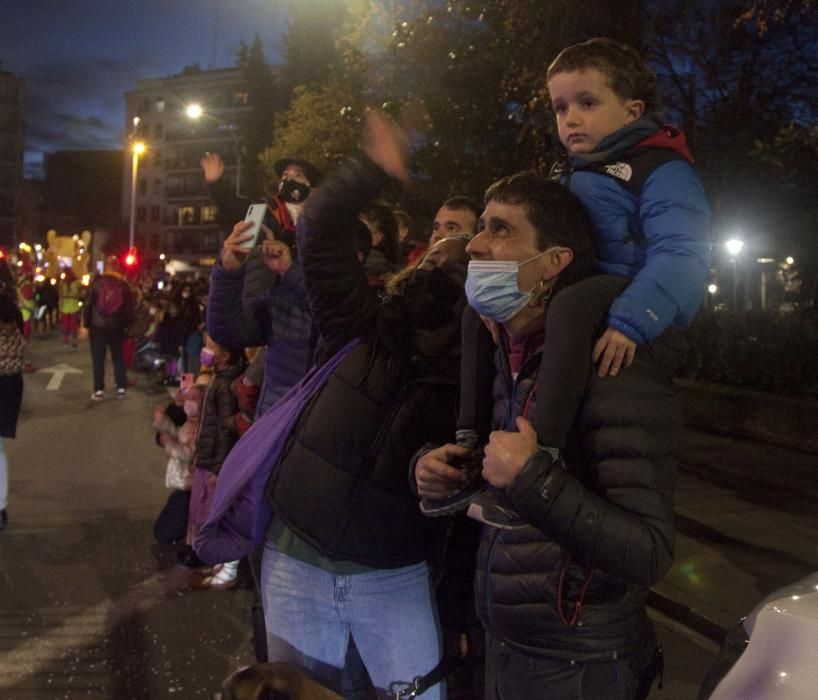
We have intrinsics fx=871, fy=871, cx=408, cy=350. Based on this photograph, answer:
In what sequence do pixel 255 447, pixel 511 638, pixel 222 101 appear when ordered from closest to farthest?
pixel 511 638 → pixel 255 447 → pixel 222 101

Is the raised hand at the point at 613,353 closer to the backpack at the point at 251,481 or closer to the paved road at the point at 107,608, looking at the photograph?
the backpack at the point at 251,481

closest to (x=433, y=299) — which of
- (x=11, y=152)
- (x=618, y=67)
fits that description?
(x=618, y=67)

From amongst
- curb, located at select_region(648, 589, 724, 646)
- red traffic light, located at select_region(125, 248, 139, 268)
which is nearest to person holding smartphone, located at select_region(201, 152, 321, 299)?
curb, located at select_region(648, 589, 724, 646)

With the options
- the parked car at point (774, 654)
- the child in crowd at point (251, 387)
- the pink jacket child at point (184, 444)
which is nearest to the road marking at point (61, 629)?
the pink jacket child at point (184, 444)

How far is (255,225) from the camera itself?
330 centimetres

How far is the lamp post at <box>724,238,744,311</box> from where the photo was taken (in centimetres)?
1714

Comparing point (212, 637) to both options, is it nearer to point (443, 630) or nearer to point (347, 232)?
point (443, 630)

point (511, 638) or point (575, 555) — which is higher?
point (575, 555)

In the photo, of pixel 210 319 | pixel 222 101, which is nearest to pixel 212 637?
pixel 210 319

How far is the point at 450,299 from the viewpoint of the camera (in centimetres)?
261

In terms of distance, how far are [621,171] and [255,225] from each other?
1.48 meters

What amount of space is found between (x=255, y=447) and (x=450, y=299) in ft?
2.40

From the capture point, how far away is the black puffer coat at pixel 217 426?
17.3 feet

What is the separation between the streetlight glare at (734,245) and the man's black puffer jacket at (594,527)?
16.0m
